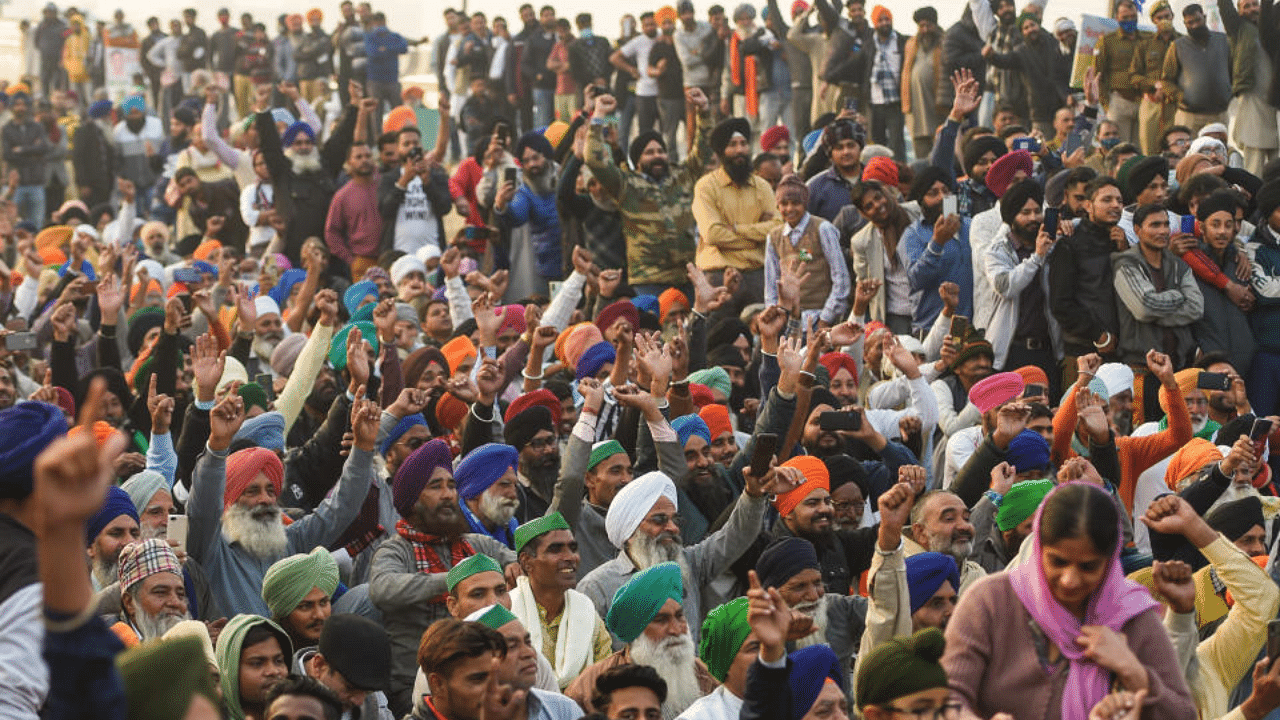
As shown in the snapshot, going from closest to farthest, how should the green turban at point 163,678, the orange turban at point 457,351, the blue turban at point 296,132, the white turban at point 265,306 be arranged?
1. the green turban at point 163,678
2. the orange turban at point 457,351
3. the white turban at point 265,306
4. the blue turban at point 296,132

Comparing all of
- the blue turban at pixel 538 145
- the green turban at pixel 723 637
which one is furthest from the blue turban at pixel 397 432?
the blue turban at pixel 538 145

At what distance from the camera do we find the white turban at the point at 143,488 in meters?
6.84

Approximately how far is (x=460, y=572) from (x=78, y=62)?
1939 centimetres

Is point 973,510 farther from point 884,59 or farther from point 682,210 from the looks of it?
point 884,59

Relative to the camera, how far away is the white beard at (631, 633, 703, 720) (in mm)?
5742

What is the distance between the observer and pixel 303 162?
14.2 meters

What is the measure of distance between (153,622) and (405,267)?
6465 millimetres

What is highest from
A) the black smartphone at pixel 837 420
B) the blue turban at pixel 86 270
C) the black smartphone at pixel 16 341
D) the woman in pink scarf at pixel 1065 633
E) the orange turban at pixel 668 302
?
the woman in pink scarf at pixel 1065 633

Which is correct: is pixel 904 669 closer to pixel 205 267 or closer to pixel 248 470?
pixel 248 470

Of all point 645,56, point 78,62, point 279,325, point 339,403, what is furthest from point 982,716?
point 78,62

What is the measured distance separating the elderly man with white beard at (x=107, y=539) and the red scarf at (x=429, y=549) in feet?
2.94

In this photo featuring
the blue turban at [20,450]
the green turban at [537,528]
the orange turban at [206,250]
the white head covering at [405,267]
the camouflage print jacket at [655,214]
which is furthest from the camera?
the orange turban at [206,250]

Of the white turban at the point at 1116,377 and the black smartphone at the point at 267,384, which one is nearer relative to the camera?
the white turban at the point at 1116,377

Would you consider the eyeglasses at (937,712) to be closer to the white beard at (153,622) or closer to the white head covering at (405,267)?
the white beard at (153,622)
